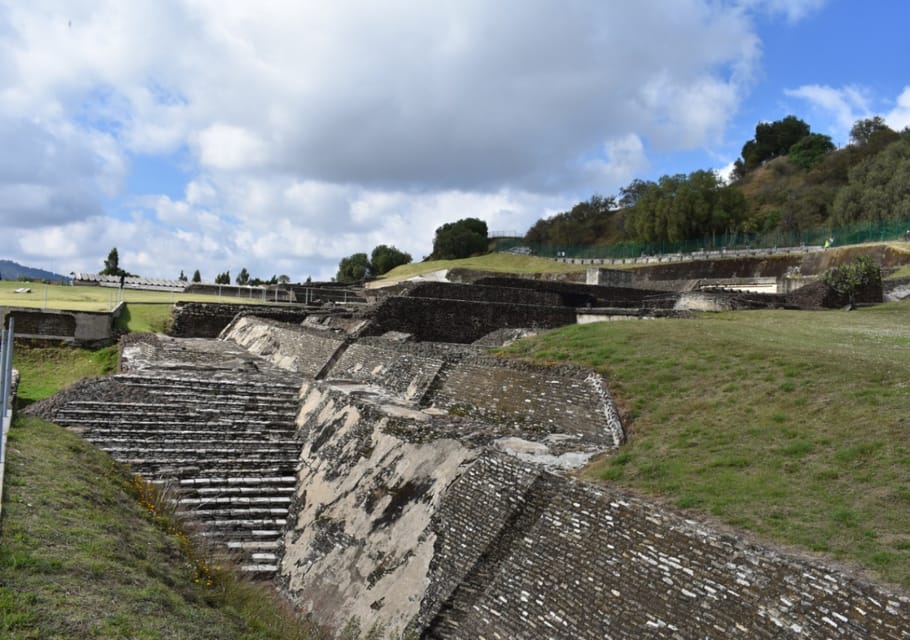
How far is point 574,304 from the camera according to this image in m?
23.5

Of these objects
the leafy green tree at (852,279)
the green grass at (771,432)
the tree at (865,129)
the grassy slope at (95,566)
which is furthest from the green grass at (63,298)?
the tree at (865,129)

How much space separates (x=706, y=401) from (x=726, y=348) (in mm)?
2003

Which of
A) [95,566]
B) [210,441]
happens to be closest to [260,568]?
[210,441]

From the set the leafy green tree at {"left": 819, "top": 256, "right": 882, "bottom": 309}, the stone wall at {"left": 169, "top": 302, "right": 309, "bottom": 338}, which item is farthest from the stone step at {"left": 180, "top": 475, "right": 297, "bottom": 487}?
the leafy green tree at {"left": 819, "top": 256, "right": 882, "bottom": 309}

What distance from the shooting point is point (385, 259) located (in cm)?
6869

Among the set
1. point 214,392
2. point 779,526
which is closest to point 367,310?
A: point 214,392

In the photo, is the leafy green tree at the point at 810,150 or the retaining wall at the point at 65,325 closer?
the retaining wall at the point at 65,325

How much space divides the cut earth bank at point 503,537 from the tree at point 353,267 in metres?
57.9

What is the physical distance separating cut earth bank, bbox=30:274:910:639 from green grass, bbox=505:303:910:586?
0.45 m

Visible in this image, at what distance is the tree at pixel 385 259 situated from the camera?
6825 cm

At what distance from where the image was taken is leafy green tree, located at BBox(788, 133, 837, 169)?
7131 cm

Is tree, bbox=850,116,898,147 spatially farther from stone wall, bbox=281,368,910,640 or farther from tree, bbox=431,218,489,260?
stone wall, bbox=281,368,910,640

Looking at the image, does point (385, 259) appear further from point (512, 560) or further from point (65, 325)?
point (512, 560)

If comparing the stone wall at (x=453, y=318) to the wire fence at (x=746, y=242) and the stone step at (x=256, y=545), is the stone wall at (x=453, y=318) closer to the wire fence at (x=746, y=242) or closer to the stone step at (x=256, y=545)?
the stone step at (x=256, y=545)
